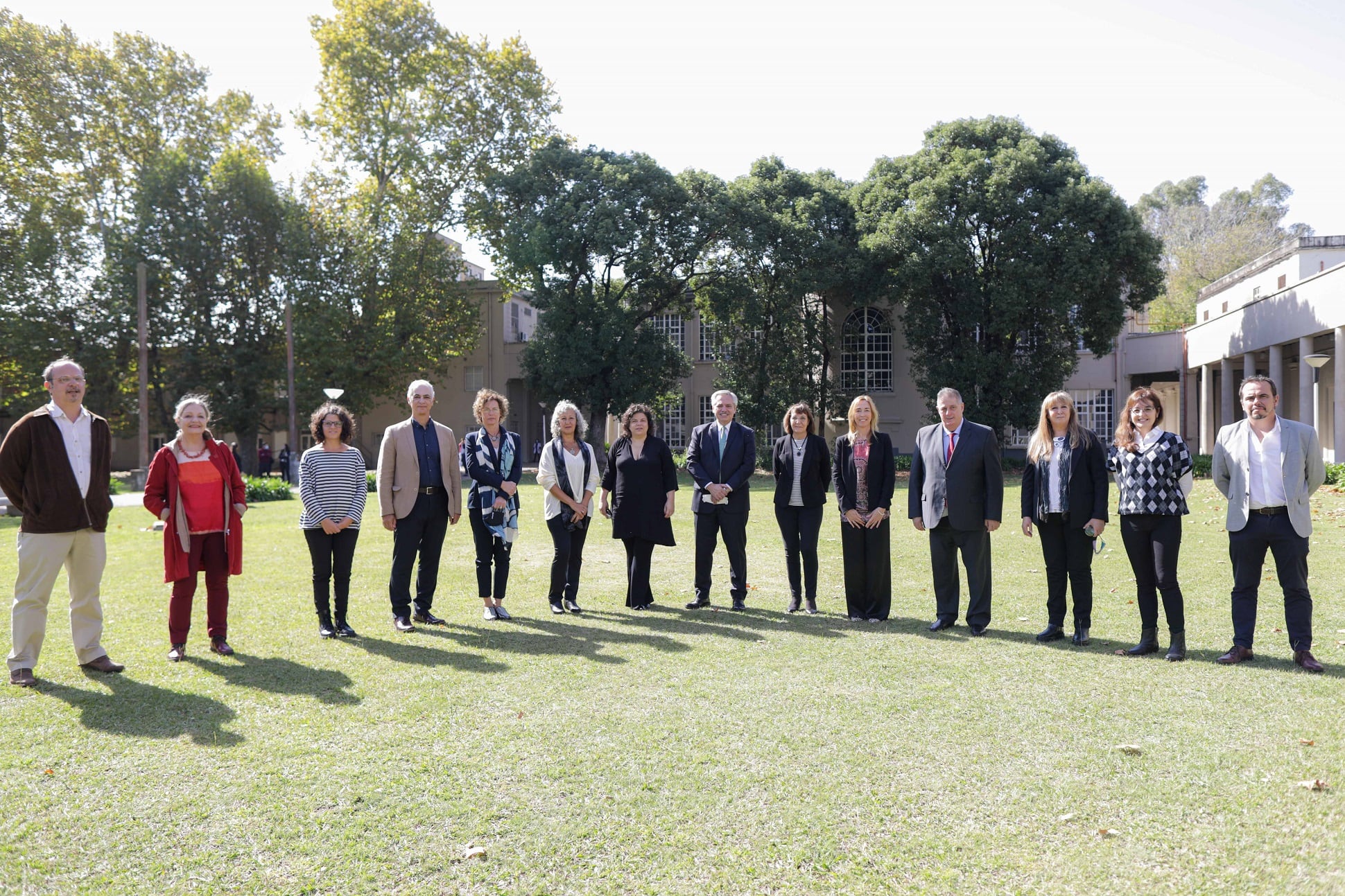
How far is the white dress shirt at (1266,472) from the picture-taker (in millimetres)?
6109

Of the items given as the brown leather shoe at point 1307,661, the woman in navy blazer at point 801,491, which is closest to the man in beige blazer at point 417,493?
the woman in navy blazer at point 801,491

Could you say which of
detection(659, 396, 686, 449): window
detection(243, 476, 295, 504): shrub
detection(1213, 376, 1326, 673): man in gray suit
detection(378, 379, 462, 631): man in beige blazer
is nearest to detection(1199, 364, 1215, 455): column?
detection(659, 396, 686, 449): window

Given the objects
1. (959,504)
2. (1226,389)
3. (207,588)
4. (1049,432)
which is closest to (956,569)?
(959,504)

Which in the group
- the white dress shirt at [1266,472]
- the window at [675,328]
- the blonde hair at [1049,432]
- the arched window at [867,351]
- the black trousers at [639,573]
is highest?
the window at [675,328]

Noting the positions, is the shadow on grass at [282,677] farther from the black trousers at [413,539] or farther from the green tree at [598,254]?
the green tree at [598,254]

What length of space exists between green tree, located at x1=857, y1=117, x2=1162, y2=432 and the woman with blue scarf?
1089 inches

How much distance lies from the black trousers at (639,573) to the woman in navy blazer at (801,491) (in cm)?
127

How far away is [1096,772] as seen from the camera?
422 centimetres

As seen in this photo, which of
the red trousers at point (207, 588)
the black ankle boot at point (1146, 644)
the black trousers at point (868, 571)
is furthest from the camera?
the black trousers at point (868, 571)

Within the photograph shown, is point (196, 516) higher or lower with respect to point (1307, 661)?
higher

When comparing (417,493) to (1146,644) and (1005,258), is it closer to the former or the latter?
(1146,644)

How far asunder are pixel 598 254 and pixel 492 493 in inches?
1096

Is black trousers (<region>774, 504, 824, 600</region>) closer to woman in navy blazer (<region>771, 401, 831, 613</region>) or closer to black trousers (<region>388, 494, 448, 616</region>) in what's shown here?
woman in navy blazer (<region>771, 401, 831, 613</region>)

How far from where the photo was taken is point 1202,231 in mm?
70312
